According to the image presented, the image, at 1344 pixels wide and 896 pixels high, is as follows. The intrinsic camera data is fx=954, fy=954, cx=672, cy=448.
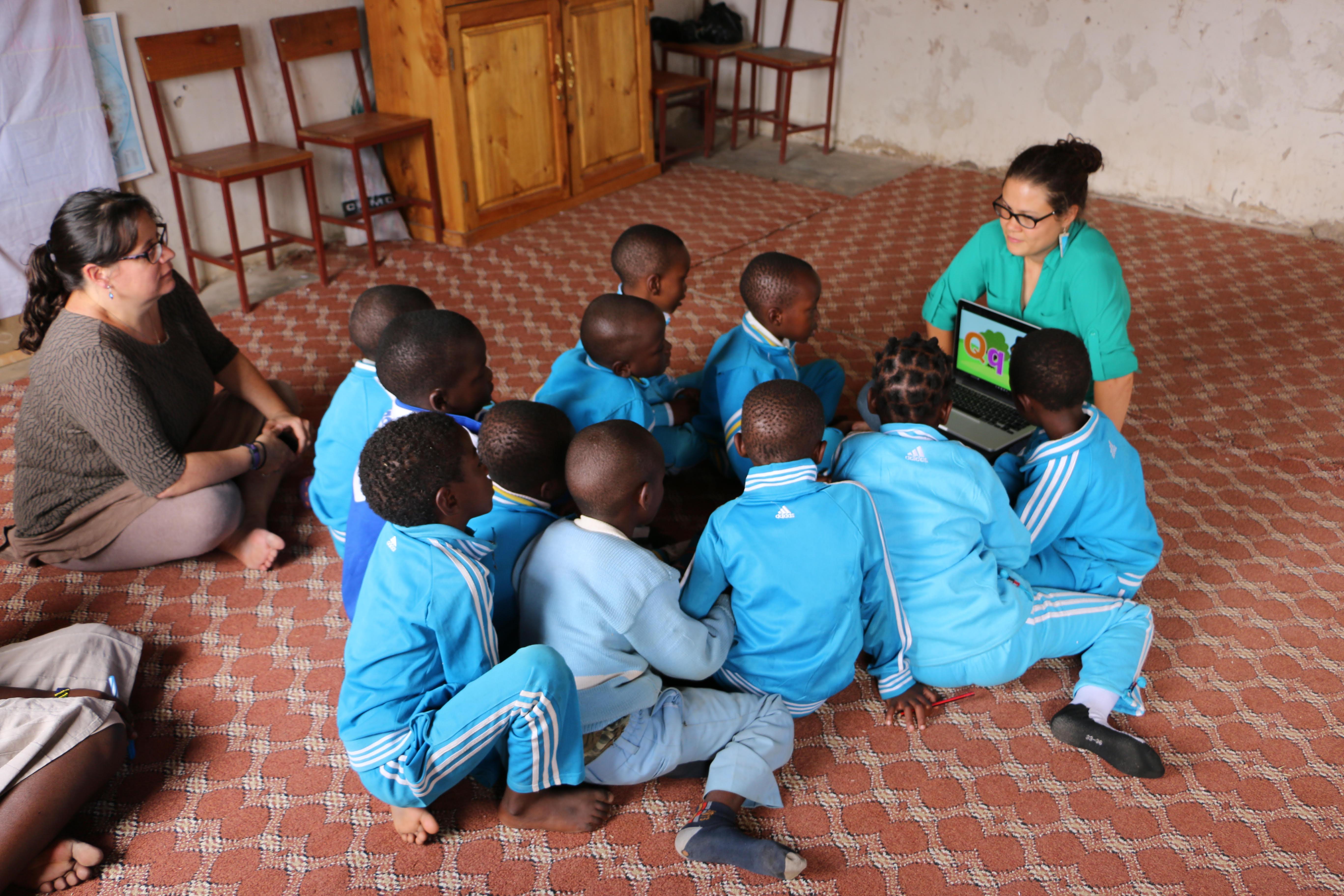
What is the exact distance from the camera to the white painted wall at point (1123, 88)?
15.6 feet

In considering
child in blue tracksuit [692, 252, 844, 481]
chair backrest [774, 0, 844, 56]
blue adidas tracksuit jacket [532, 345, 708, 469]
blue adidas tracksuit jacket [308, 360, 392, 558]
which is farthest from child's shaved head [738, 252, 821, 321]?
chair backrest [774, 0, 844, 56]

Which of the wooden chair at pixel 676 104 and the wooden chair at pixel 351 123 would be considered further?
the wooden chair at pixel 676 104

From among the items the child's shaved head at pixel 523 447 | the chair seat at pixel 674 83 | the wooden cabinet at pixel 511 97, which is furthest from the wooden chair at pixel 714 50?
the child's shaved head at pixel 523 447

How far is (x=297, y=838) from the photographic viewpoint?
177 cm

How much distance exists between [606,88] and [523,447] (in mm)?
3780

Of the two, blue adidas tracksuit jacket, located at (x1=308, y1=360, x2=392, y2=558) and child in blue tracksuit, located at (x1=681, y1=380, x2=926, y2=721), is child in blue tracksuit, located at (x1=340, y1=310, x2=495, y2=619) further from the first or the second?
child in blue tracksuit, located at (x1=681, y1=380, x2=926, y2=721)

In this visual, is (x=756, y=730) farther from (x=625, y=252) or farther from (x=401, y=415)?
(x=625, y=252)

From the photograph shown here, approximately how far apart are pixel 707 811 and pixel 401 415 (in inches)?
39.6

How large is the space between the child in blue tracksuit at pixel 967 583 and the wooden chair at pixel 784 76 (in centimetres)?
415

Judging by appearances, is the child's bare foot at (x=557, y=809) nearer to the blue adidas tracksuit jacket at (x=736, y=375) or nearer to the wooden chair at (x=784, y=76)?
the blue adidas tracksuit jacket at (x=736, y=375)

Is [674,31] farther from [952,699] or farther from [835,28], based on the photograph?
[952,699]

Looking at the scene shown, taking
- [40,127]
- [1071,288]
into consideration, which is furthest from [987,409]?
[40,127]

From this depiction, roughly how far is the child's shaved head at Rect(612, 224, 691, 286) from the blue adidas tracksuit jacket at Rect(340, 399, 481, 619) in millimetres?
765

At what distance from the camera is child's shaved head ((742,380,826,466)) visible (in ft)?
5.75
